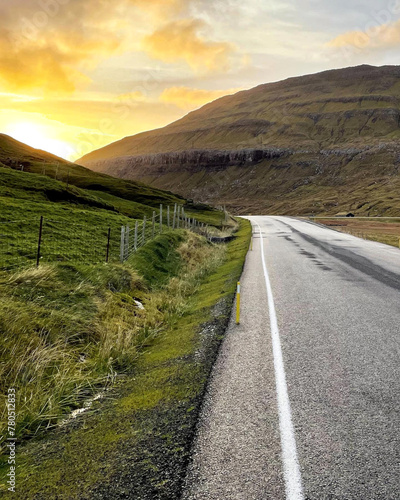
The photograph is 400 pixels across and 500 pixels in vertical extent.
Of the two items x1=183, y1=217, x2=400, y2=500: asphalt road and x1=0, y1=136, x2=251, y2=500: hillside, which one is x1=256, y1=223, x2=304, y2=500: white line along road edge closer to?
x1=183, y1=217, x2=400, y2=500: asphalt road

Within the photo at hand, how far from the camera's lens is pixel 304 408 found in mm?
4938

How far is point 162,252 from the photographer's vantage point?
18.7 metres

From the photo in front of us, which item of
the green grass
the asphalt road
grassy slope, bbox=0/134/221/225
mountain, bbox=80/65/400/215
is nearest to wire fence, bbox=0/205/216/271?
the green grass

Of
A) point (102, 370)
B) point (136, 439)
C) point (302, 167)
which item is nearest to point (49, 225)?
point (102, 370)

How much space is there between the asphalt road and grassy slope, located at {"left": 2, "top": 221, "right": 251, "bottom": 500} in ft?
0.82

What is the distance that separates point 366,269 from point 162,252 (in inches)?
348

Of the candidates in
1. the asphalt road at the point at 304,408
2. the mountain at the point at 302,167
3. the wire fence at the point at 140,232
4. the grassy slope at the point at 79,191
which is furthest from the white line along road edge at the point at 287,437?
the mountain at the point at 302,167

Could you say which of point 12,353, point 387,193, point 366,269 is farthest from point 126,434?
point 387,193

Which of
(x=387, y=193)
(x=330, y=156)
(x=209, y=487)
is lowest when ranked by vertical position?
(x=209, y=487)

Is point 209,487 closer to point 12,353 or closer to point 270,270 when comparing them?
point 12,353

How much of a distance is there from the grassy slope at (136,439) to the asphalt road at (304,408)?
0.25 metres

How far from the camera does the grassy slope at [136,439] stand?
3689 mm

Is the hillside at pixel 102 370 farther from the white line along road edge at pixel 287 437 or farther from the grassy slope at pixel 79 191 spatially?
the grassy slope at pixel 79 191

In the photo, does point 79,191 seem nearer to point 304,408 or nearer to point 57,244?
point 57,244
